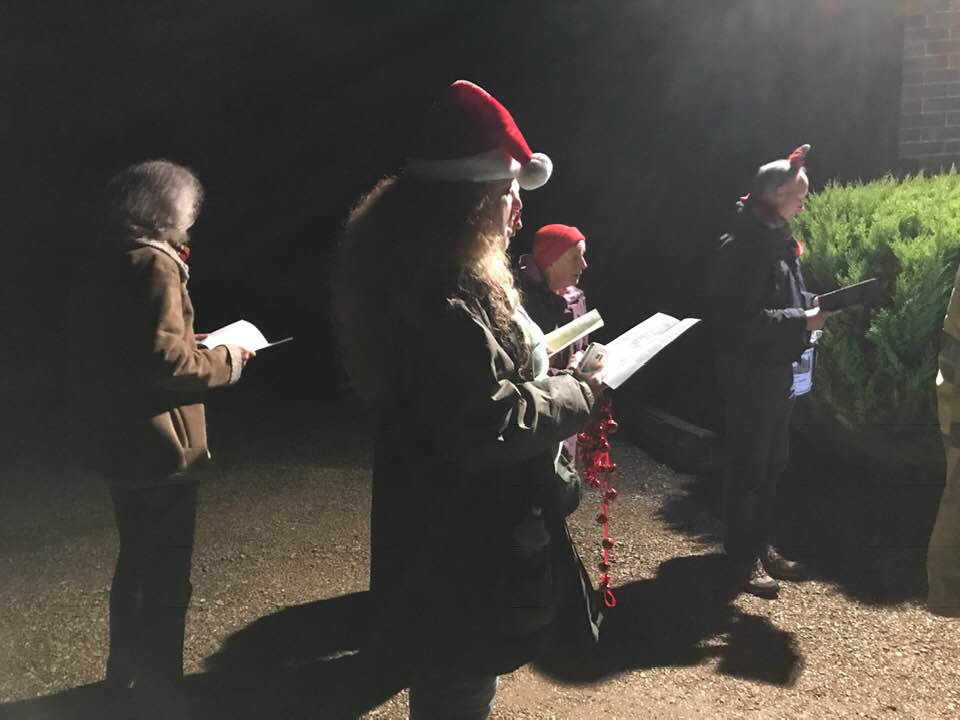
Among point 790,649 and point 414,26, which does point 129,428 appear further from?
point 414,26

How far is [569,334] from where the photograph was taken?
2.29 metres

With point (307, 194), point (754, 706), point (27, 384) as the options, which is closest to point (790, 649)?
point (754, 706)

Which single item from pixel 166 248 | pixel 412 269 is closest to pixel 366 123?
pixel 166 248

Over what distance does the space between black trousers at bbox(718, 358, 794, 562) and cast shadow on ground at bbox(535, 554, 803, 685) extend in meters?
0.27

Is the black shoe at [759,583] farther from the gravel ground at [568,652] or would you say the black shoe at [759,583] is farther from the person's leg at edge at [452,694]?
the person's leg at edge at [452,694]

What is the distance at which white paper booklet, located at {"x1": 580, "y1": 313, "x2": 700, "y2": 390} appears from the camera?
83.1 inches

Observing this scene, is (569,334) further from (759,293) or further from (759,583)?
(759,583)

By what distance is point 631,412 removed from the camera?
21.0ft

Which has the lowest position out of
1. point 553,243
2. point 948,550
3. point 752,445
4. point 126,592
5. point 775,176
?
point 126,592

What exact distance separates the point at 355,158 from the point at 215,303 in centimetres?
270

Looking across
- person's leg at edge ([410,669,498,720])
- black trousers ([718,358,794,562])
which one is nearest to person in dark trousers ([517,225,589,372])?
black trousers ([718,358,794,562])

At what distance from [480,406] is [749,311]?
7.01 ft

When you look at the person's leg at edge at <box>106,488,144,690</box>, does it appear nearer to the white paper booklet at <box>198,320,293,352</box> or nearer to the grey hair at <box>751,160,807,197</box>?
the white paper booklet at <box>198,320,293,352</box>

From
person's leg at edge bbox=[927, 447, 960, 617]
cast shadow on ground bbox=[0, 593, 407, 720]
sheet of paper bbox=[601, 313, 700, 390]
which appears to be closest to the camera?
person's leg at edge bbox=[927, 447, 960, 617]
